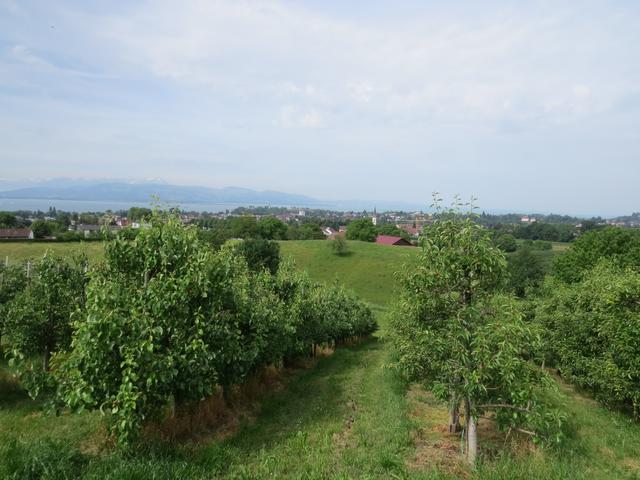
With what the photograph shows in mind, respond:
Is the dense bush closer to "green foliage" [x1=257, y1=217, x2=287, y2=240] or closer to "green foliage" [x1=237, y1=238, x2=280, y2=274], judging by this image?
"green foliage" [x1=237, y1=238, x2=280, y2=274]

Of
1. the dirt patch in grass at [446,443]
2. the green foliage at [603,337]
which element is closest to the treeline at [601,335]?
the green foliage at [603,337]

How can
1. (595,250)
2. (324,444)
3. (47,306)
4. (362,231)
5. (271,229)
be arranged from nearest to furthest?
1. (324,444)
2. (47,306)
3. (595,250)
4. (271,229)
5. (362,231)

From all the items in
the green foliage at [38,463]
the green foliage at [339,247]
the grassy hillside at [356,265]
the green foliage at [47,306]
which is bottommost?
the grassy hillside at [356,265]

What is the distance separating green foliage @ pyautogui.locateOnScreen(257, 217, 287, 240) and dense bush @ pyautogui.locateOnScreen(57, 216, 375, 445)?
11506cm

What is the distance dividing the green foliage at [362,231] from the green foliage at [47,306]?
117 m

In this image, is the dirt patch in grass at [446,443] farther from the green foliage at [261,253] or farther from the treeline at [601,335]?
the green foliage at [261,253]

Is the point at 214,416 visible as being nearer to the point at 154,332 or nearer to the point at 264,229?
the point at 154,332

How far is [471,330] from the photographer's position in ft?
31.0

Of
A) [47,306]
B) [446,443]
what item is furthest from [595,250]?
[47,306]

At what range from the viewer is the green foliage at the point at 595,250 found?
44.8m

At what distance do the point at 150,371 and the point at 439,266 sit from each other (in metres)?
7.14

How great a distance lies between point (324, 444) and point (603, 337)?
43.7ft

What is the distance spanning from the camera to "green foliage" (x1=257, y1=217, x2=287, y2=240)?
128 metres

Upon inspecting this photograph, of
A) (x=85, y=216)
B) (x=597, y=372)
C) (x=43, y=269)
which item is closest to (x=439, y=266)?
(x=597, y=372)
